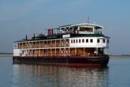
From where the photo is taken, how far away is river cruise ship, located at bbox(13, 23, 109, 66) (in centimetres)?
6675

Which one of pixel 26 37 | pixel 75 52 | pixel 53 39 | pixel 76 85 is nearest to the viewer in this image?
pixel 76 85

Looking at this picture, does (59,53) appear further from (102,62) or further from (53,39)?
(102,62)

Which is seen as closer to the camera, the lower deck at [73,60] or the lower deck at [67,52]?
the lower deck at [73,60]

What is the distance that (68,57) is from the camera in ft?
226

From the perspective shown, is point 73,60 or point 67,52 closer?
point 73,60

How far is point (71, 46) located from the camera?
7081 cm

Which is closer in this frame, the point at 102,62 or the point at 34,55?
the point at 102,62

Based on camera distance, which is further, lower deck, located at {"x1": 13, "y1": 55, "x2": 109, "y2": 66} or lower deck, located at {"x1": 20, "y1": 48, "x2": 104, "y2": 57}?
lower deck, located at {"x1": 20, "y1": 48, "x2": 104, "y2": 57}

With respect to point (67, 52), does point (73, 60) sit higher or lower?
lower

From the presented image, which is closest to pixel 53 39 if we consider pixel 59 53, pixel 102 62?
pixel 59 53

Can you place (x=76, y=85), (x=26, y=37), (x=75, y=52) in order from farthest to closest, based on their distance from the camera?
(x=26, y=37), (x=75, y=52), (x=76, y=85)

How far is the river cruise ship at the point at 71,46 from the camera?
2628 inches

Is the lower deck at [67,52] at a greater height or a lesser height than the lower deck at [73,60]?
greater

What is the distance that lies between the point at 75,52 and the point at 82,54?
6.15 feet
